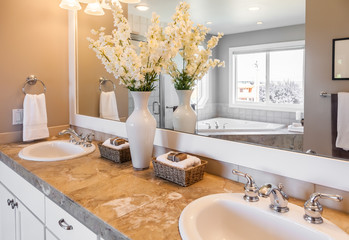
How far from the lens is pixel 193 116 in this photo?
4.64 feet

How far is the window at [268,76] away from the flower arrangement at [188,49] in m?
0.12

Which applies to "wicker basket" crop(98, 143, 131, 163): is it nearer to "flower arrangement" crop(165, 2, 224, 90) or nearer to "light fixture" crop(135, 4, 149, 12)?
"flower arrangement" crop(165, 2, 224, 90)

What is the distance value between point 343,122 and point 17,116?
2136mm

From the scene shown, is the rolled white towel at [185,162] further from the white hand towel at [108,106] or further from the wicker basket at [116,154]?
the white hand towel at [108,106]

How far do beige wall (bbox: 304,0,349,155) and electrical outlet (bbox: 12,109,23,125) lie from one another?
2009mm

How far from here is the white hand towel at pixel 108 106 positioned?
6.47 ft

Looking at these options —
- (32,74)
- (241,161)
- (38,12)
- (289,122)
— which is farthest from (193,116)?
(38,12)

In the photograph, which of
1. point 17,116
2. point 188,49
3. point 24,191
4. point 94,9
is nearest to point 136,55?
point 188,49

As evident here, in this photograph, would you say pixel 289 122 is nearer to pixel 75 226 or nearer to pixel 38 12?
pixel 75 226

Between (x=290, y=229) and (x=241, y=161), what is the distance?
0.39m

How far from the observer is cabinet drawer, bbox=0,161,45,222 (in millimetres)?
1369

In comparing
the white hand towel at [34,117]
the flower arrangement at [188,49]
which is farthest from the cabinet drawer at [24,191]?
the flower arrangement at [188,49]

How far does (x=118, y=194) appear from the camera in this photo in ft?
3.80

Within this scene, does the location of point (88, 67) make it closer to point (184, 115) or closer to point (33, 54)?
point (33, 54)
